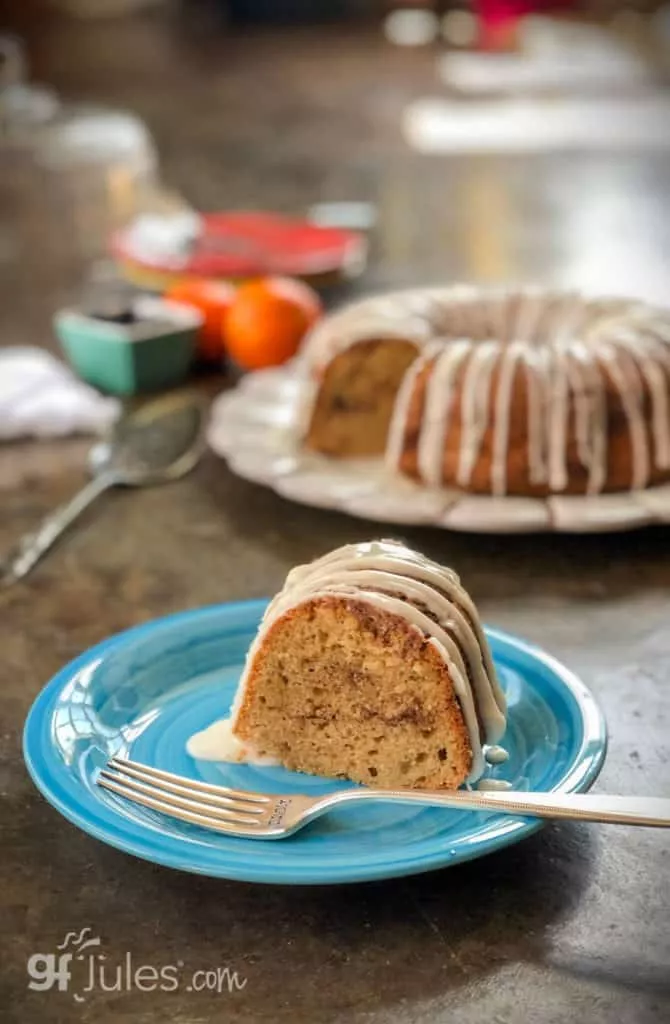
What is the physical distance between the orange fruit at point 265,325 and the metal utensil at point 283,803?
1.04m

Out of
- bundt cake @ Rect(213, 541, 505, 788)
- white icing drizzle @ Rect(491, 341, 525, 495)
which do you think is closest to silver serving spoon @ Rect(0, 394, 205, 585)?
white icing drizzle @ Rect(491, 341, 525, 495)

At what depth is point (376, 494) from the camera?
1.52m

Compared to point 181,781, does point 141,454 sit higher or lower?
lower

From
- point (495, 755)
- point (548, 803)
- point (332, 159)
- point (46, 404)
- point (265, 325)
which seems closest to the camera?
point (548, 803)

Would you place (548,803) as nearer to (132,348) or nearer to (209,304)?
(132,348)

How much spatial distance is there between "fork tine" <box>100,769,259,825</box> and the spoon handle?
49 centimetres

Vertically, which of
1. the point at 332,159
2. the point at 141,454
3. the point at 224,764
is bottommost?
the point at 332,159

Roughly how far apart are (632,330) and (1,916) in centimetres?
99

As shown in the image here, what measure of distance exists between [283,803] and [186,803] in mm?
62

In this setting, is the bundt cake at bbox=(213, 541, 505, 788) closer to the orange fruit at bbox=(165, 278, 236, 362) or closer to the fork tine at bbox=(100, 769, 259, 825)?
the fork tine at bbox=(100, 769, 259, 825)

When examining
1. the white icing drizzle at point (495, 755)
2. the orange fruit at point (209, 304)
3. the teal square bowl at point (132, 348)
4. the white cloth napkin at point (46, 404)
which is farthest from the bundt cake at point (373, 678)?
the orange fruit at point (209, 304)

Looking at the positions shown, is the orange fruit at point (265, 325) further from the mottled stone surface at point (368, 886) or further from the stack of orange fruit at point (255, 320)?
the mottled stone surface at point (368, 886)

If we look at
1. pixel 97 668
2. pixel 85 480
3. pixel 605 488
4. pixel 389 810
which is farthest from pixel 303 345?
pixel 389 810

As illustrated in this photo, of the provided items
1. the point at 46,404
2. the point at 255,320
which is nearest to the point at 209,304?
the point at 255,320
